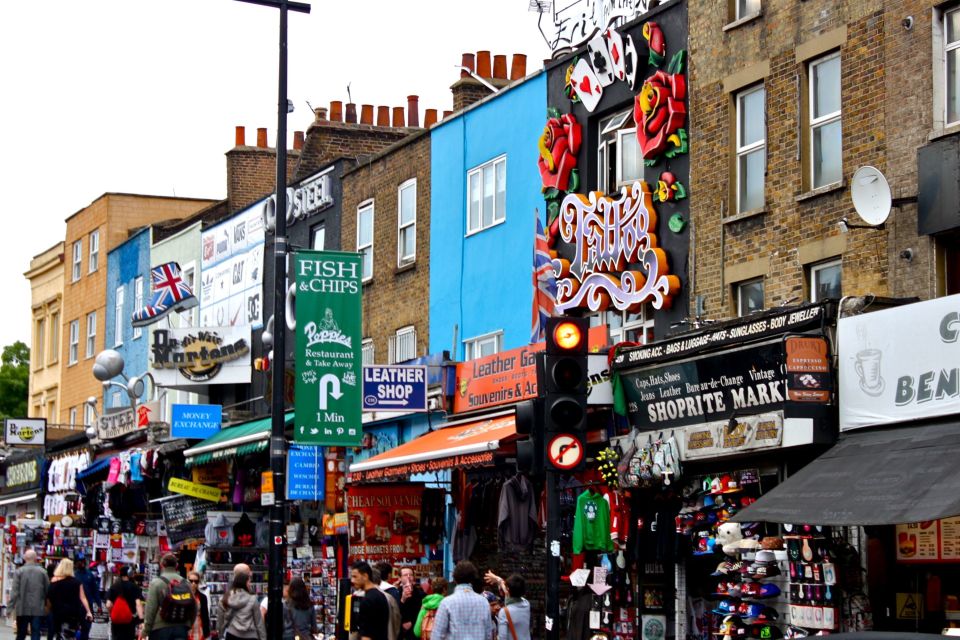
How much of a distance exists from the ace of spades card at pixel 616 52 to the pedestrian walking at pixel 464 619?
35.6 ft

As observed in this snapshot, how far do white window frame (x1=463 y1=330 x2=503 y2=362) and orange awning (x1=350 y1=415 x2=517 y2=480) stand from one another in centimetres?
250

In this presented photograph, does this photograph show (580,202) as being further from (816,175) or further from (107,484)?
(107,484)

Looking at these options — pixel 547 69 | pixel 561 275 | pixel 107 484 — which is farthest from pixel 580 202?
pixel 107 484

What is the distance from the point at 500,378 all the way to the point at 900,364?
9.02 metres

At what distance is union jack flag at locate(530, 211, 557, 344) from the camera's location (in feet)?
80.1

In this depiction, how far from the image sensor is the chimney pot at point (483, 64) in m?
32.0

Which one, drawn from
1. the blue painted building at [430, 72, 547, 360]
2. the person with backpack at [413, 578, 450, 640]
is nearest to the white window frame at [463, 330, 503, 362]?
the blue painted building at [430, 72, 547, 360]

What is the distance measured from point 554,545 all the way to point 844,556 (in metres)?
4.04

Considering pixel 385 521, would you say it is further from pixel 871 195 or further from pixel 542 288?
pixel 871 195

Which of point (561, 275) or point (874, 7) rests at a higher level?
point (874, 7)

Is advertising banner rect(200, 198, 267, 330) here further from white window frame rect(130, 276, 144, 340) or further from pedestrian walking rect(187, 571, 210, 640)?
pedestrian walking rect(187, 571, 210, 640)

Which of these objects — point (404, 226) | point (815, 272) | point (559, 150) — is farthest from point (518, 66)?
point (815, 272)

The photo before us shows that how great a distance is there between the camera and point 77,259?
179 feet

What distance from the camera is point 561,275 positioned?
24312mm
